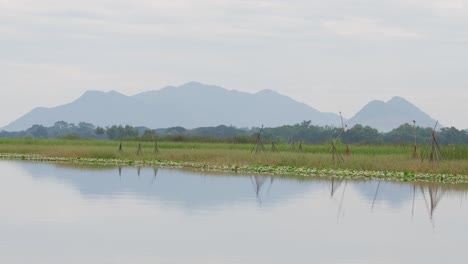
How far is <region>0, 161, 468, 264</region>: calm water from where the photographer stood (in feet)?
43.0

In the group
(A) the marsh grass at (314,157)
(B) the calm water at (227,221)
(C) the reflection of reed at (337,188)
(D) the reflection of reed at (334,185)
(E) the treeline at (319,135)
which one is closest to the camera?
(B) the calm water at (227,221)

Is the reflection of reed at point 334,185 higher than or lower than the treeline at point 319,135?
lower

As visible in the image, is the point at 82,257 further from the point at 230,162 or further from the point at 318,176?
the point at 230,162

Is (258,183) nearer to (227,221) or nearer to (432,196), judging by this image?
(432,196)

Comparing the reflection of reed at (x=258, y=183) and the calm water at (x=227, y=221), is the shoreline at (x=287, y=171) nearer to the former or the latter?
the reflection of reed at (x=258, y=183)

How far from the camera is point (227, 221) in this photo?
16.8 m

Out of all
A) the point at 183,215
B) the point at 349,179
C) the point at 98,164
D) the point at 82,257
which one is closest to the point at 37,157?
the point at 98,164

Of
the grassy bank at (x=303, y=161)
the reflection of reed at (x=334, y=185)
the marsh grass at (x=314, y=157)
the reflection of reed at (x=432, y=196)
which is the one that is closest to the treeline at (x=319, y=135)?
the marsh grass at (x=314, y=157)

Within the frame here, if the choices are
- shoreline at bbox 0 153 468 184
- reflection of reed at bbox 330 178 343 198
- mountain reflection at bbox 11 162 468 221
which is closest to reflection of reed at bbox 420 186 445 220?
Answer: mountain reflection at bbox 11 162 468 221

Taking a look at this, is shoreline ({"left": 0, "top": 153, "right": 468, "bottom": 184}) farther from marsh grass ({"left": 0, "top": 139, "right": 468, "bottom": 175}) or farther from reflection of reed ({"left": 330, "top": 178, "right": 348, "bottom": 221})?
reflection of reed ({"left": 330, "top": 178, "right": 348, "bottom": 221})

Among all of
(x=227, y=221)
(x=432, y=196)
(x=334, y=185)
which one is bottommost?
(x=227, y=221)

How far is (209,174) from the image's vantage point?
103ft

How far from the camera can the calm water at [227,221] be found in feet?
43.0

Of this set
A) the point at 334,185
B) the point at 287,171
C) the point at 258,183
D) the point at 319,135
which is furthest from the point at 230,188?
the point at 319,135
